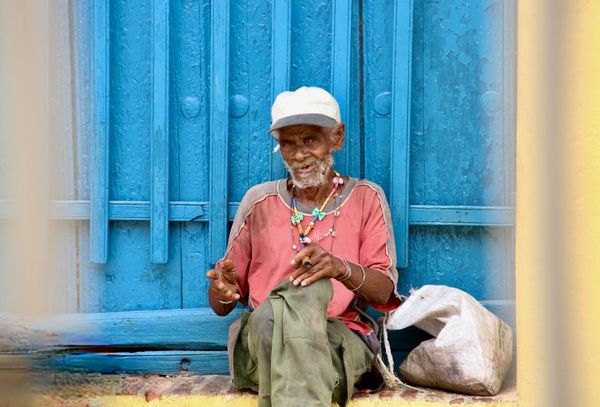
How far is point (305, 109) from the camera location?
262 centimetres

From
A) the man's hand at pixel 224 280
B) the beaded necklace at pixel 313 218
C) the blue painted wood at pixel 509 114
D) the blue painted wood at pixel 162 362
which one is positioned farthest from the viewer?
the blue painted wood at pixel 162 362

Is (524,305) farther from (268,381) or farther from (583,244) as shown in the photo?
(268,381)

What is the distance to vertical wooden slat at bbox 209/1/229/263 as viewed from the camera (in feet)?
9.41

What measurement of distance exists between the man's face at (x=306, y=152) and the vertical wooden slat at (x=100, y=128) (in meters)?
0.72

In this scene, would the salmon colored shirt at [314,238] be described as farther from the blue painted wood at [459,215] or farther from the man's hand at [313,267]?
the man's hand at [313,267]

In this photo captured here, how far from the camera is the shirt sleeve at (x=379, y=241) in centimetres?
264

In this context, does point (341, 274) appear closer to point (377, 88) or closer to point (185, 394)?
point (185, 394)

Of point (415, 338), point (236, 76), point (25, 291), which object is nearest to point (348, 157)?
point (236, 76)

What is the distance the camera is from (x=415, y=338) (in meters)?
2.94

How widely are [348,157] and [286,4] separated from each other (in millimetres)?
644

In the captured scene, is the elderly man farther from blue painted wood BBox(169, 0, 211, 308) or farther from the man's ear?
blue painted wood BBox(169, 0, 211, 308)

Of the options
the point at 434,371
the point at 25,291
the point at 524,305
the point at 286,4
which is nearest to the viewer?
the point at 25,291

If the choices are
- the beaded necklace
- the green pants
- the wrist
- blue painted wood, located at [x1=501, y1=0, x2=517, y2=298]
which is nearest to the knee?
the green pants

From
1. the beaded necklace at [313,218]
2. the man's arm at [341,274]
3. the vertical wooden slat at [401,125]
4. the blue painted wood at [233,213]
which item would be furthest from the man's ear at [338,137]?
the man's arm at [341,274]
